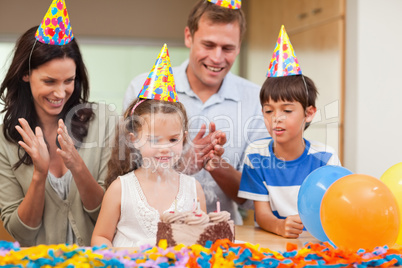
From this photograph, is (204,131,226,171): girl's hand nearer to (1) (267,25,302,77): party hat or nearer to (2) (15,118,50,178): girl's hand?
(1) (267,25,302,77): party hat

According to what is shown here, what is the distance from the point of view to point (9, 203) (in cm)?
140

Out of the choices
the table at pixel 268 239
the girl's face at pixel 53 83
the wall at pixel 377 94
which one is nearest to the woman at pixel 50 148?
the girl's face at pixel 53 83

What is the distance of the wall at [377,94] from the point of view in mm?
2568

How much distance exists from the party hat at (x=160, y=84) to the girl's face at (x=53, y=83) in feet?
0.68

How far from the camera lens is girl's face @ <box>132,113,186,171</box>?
1.24 meters

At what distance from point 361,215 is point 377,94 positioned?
5.75 feet

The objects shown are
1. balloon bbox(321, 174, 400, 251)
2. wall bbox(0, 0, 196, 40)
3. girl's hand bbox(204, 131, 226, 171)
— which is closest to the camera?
balloon bbox(321, 174, 400, 251)

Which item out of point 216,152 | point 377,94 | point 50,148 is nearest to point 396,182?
point 216,152

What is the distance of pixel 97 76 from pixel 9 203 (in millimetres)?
2746

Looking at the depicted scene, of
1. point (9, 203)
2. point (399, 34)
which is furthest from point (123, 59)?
point (9, 203)

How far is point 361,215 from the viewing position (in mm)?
985

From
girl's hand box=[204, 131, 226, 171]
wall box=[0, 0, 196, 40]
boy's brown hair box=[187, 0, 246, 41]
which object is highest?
wall box=[0, 0, 196, 40]

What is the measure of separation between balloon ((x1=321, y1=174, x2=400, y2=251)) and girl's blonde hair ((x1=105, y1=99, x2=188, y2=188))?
471 millimetres

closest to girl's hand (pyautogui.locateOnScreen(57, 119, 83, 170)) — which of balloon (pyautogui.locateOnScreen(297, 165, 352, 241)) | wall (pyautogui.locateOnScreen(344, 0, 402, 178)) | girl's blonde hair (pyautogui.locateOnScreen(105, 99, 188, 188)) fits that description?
girl's blonde hair (pyautogui.locateOnScreen(105, 99, 188, 188))
